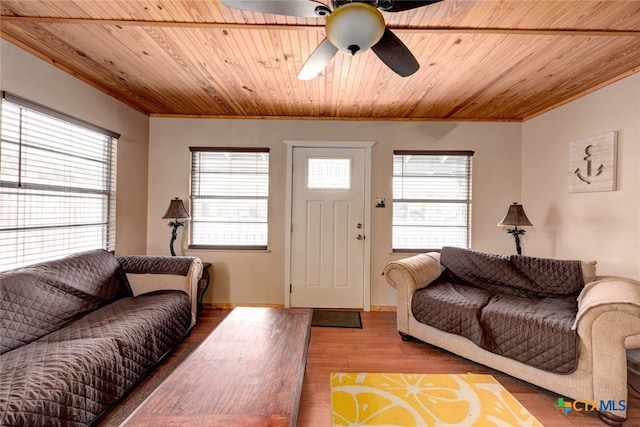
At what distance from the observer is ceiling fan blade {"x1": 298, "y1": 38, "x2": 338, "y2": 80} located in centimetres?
160

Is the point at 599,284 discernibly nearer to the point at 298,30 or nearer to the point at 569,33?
the point at 569,33

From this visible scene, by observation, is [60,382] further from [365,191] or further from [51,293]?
[365,191]

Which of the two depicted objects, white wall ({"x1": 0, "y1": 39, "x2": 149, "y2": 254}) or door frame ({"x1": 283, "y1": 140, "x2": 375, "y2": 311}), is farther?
door frame ({"x1": 283, "y1": 140, "x2": 375, "y2": 311})

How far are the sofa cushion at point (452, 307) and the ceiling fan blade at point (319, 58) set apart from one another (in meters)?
2.04

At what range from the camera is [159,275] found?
8.42ft

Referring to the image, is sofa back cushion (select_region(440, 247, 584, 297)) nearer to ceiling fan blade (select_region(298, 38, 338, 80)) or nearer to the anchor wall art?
the anchor wall art

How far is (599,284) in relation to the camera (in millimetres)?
1962

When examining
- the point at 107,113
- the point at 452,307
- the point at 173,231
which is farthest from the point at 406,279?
the point at 107,113

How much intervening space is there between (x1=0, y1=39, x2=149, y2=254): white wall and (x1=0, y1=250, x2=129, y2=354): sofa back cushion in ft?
2.59

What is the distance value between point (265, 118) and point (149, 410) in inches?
119

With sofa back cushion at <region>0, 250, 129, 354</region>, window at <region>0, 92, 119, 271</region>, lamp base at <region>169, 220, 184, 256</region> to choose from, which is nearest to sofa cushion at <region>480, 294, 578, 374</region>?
sofa back cushion at <region>0, 250, 129, 354</region>

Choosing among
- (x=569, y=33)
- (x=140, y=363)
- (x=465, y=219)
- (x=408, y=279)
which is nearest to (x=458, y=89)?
(x=569, y=33)

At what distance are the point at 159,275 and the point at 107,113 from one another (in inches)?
65.9

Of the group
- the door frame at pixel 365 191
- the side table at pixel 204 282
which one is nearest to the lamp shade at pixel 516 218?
the door frame at pixel 365 191
